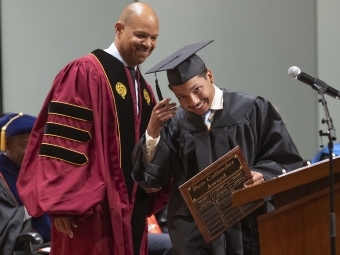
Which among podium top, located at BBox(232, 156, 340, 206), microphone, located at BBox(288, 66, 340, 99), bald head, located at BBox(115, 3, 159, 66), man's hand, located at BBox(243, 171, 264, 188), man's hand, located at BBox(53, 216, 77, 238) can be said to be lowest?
man's hand, located at BBox(53, 216, 77, 238)

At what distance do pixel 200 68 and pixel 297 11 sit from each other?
319 cm

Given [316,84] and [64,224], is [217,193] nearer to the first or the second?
[316,84]

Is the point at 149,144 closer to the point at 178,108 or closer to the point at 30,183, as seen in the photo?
Result: the point at 178,108

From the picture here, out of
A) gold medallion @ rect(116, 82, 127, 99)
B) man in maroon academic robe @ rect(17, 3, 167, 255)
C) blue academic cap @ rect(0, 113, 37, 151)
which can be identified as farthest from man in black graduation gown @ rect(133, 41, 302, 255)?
blue academic cap @ rect(0, 113, 37, 151)

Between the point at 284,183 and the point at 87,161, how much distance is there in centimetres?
121

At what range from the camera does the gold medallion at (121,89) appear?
328 cm

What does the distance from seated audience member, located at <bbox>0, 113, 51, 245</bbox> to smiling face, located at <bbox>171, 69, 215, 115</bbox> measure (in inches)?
71.2

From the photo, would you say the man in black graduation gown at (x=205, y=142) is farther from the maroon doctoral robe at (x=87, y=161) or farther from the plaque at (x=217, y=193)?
the maroon doctoral robe at (x=87, y=161)

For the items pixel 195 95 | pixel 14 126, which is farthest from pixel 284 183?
pixel 14 126

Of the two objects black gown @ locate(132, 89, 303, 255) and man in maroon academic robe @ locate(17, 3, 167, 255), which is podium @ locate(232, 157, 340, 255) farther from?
man in maroon academic robe @ locate(17, 3, 167, 255)

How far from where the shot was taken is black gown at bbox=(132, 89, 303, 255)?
8.96 ft

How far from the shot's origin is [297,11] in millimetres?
5738

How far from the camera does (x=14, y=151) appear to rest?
4285mm

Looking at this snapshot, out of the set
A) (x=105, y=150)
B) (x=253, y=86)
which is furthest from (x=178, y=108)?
(x=253, y=86)
